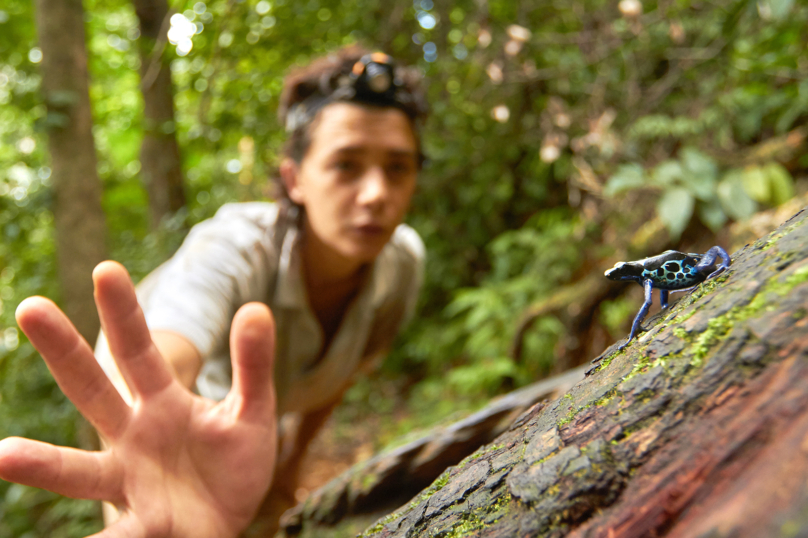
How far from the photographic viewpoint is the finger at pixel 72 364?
1118 mm

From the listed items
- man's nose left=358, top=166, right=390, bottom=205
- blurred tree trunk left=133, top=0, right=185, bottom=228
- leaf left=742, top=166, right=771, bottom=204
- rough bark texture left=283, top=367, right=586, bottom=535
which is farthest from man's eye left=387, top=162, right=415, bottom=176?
blurred tree trunk left=133, top=0, right=185, bottom=228

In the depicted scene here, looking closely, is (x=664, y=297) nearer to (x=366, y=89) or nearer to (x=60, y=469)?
(x=60, y=469)

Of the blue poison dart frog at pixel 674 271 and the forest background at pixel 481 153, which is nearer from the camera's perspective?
the blue poison dart frog at pixel 674 271

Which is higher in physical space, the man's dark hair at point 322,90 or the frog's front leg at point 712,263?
the man's dark hair at point 322,90

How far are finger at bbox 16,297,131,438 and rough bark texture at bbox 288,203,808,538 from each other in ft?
3.07

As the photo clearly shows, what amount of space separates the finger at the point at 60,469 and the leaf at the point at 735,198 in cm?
323

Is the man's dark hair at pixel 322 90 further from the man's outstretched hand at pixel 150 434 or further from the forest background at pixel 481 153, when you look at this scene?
the man's outstretched hand at pixel 150 434

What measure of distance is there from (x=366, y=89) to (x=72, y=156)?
203 centimetres

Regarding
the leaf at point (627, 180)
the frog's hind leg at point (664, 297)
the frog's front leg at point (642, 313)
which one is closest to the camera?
the frog's front leg at point (642, 313)

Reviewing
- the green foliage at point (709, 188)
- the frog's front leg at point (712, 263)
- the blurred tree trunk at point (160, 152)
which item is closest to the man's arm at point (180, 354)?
the frog's front leg at point (712, 263)

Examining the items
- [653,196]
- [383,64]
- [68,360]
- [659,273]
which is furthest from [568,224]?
[68,360]

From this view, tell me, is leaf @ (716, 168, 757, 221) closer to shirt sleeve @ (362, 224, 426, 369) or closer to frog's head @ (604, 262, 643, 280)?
shirt sleeve @ (362, 224, 426, 369)

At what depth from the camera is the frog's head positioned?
2.79 ft

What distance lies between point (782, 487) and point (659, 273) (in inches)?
17.4
